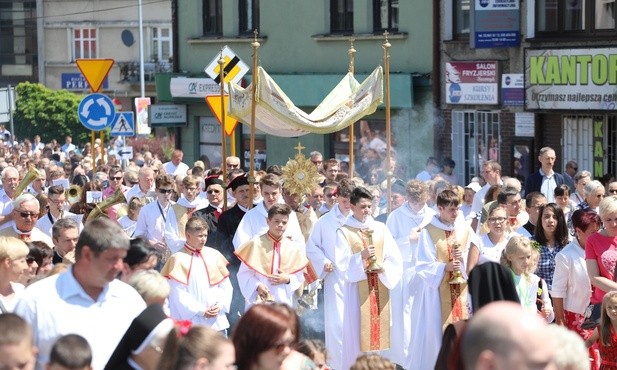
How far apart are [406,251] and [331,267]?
118 cm

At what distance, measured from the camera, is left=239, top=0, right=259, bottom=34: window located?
104 ft

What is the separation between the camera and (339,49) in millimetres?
29250

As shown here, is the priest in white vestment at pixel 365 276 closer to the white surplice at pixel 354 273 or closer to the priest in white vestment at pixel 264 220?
the white surplice at pixel 354 273

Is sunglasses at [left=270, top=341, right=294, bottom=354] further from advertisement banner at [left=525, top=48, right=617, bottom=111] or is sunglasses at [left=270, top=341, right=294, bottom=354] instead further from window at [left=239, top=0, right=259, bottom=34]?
window at [left=239, top=0, right=259, bottom=34]

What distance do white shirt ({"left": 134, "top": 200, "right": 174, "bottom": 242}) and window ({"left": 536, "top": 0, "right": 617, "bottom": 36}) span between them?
10.0 meters

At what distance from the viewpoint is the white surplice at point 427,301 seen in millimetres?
12875

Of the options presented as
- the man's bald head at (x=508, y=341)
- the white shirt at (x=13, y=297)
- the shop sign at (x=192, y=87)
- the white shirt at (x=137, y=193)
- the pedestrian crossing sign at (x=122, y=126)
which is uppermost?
the shop sign at (x=192, y=87)

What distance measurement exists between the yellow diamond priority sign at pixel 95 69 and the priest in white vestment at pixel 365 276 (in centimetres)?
823

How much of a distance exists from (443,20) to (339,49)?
3.28m

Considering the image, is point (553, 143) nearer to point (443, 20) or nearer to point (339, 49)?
point (443, 20)

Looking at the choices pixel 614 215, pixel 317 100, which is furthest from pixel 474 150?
pixel 614 215

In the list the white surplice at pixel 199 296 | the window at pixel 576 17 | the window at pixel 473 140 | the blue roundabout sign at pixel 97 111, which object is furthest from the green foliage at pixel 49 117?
the white surplice at pixel 199 296

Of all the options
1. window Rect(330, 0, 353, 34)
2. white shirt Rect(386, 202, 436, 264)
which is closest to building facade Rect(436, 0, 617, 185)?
window Rect(330, 0, 353, 34)

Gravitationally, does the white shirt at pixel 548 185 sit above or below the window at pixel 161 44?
below
